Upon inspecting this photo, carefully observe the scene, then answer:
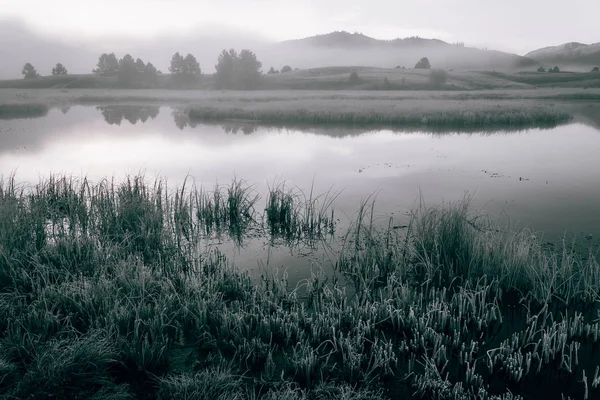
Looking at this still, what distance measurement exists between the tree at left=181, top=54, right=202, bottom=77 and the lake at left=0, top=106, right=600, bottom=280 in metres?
62.6

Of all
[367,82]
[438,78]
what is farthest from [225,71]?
[438,78]

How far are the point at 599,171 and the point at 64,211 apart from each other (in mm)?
17854

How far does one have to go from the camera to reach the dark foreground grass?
15.5 feet

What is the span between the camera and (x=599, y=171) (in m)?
16.9

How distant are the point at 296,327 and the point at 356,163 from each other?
45.4ft

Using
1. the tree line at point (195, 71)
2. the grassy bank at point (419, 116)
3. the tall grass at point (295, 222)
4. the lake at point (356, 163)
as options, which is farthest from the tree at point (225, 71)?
the tall grass at point (295, 222)

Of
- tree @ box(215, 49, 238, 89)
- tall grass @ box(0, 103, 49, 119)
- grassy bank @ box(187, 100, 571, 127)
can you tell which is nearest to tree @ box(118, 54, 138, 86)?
tree @ box(215, 49, 238, 89)

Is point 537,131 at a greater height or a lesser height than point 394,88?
lesser

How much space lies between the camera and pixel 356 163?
1895 cm

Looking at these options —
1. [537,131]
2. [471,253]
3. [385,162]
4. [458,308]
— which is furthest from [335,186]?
[537,131]

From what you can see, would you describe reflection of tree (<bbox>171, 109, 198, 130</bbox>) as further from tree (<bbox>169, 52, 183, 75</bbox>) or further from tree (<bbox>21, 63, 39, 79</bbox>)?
tree (<bbox>21, 63, 39, 79</bbox>)

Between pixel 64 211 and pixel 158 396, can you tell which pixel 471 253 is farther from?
pixel 64 211

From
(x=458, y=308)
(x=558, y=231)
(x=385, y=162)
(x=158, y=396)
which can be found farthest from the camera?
(x=385, y=162)

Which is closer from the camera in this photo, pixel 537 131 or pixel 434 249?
pixel 434 249
